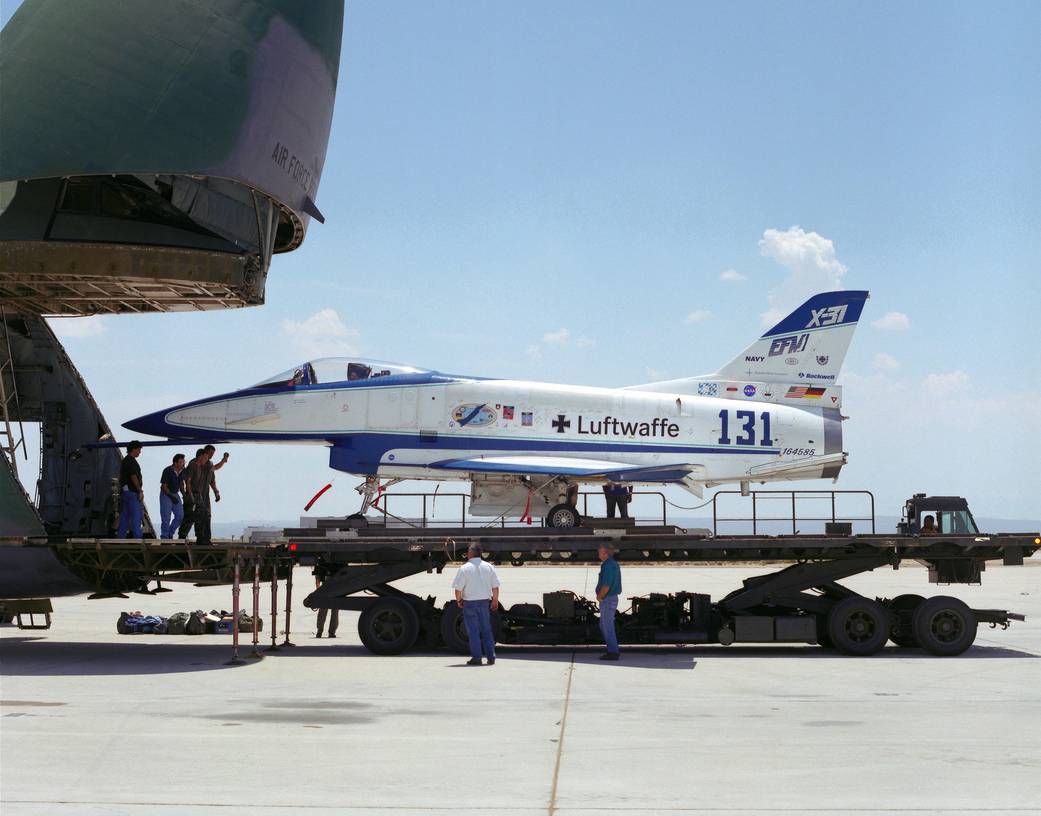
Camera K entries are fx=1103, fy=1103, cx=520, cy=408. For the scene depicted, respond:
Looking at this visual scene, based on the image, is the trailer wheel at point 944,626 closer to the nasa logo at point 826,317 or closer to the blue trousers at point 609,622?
the blue trousers at point 609,622

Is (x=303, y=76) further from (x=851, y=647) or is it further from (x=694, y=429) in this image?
(x=851, y=647)

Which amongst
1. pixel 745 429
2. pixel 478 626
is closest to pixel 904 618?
pixel 745 429

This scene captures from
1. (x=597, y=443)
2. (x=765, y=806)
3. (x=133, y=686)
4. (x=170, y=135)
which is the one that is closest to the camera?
(x=765, y=806)

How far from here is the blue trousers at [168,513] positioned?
17.1 meters

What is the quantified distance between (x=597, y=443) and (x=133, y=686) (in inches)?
363

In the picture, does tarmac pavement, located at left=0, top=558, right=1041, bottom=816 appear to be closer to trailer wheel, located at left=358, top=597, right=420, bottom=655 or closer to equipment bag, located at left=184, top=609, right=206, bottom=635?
trailer wheel, located at left=358, top=597, right=420, bottom=655

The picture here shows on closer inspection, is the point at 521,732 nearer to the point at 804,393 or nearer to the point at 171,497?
the point at 171,497

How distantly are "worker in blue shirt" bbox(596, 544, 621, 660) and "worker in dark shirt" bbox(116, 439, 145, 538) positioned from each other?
7.08m

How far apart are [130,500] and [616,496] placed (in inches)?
322

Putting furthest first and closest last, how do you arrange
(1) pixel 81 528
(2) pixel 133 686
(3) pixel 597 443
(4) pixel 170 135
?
(3) pixel 597 443 < (1) pixel 81 528 < (4) pixel 170 135 < (2) pixel 133 686

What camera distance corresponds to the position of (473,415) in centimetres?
1920

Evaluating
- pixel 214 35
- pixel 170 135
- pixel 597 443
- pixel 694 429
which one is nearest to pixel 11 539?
pixel 170 135

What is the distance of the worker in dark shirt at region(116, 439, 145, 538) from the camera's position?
55.1 feet

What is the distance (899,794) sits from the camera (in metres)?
7.57
